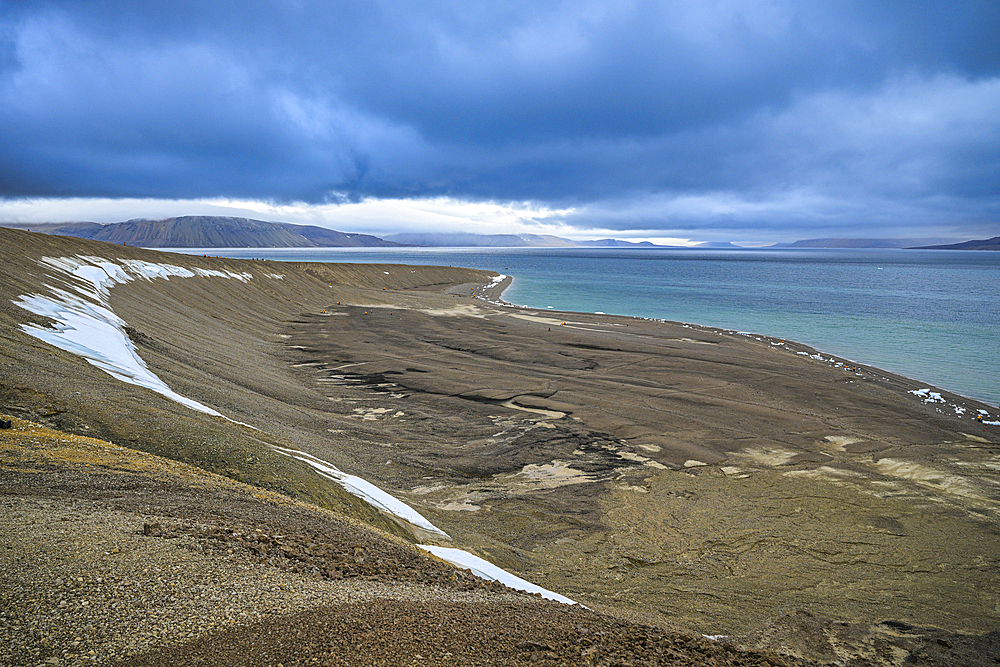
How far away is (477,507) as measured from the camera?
10.3m

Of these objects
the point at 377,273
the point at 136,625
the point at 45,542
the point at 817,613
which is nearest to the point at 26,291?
the point at 45,542

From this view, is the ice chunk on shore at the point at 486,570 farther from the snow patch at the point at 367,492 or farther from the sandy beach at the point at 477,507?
the snow patch at the point at 367,492

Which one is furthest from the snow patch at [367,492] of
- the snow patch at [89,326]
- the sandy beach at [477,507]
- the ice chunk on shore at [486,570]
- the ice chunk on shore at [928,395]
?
the ice chunk on shore at [928,395]

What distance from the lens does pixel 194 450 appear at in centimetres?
804

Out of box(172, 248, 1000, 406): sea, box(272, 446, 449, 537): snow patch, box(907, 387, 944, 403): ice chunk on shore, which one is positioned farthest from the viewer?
box(172, 248, 1000, 406): sea

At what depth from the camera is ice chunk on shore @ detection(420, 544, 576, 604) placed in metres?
6.86

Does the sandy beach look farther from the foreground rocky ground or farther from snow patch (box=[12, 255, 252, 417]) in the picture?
snow patch (box=[12, 255, 252, 417])

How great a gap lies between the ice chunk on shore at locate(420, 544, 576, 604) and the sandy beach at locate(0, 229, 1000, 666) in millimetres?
496

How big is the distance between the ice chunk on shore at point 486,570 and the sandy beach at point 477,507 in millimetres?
496

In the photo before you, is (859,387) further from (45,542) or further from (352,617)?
(45,542)

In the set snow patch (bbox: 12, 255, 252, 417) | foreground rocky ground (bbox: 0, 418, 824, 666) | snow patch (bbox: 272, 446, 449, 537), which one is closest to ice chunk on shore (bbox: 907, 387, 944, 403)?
foreground rocky ground (bbox: 0, 418, 824, 666)

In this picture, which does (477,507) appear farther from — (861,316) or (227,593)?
(861,316)

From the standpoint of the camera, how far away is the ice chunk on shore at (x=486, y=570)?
686cm

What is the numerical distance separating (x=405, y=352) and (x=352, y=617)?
19.8 meters
